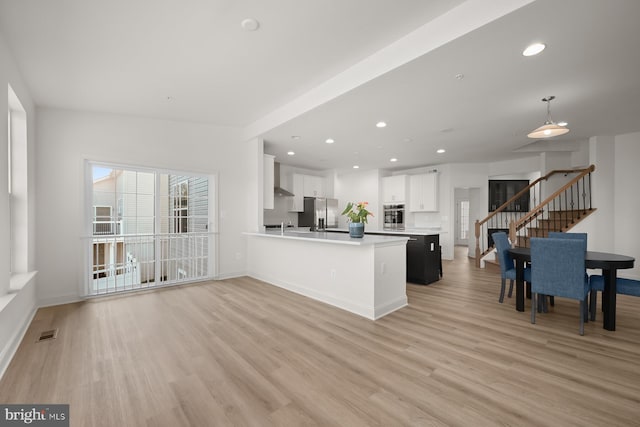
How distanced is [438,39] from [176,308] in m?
4.08

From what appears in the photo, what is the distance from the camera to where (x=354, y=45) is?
2.65 meters

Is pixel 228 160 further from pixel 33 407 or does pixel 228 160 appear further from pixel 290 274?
pixel 33 407

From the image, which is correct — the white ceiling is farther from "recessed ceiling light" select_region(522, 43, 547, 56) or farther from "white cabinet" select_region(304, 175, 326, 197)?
"white cabinet" select_region(304, 175, 326, 197)

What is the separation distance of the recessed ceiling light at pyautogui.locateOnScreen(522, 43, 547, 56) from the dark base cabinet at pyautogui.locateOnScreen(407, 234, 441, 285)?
3.00 m

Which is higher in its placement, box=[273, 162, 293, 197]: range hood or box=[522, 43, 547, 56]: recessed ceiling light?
box=[522, 43, 547, 56]: recessed ceiling light

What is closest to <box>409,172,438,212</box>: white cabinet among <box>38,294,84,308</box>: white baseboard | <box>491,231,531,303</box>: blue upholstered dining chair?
<box>491,231,531,303</box>: blue upholstered dining chair

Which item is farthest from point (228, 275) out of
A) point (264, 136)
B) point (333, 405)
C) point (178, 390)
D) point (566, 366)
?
point (566, 366)

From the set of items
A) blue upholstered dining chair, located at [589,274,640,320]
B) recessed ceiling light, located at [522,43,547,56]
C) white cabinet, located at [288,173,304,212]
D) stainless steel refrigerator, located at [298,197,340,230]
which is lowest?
blue upholstered dining chair, located at [589,274,640,320]

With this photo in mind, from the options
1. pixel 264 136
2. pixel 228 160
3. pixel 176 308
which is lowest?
pixel 176 308

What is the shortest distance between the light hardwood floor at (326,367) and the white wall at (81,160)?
67 centimetres

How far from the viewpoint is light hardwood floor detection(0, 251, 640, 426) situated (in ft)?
5.46

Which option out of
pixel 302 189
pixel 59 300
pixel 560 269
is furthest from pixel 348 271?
pixel 302 189

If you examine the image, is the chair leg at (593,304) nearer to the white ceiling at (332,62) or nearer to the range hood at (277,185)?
the white ceiling at (332,62)

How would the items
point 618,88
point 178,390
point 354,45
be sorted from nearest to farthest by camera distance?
point 178,390
point 354,45
point 618,88
